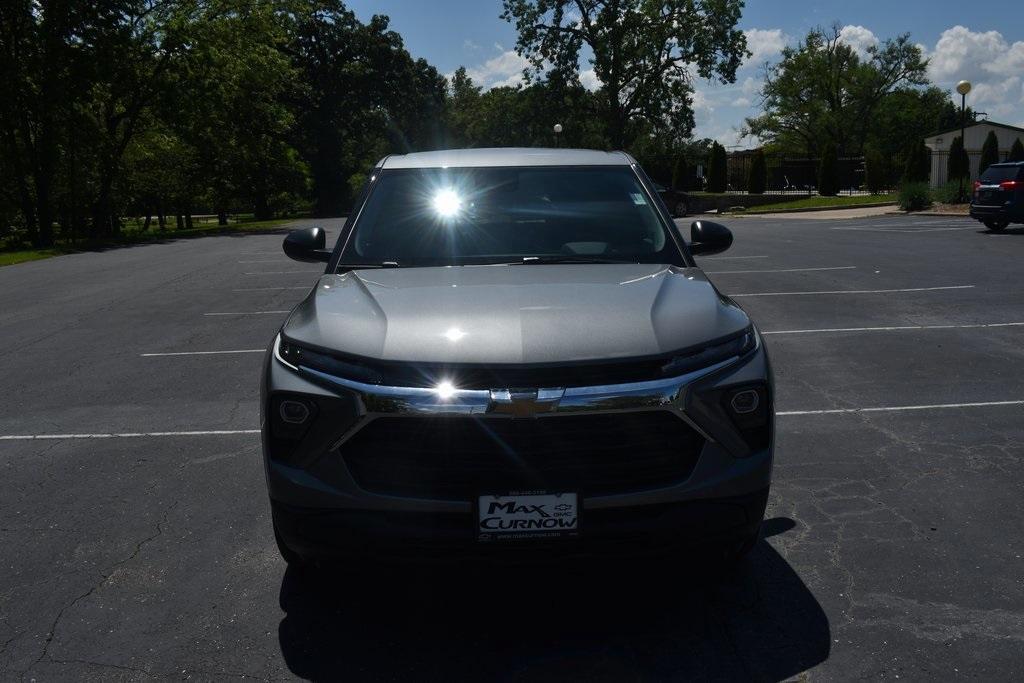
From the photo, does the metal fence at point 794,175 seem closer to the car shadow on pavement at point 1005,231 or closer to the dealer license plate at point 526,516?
the car shadow on pavement at point 1005,231

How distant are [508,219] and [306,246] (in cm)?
119

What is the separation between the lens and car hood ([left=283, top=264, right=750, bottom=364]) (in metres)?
3.17

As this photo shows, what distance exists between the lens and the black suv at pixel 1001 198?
23.0 meters

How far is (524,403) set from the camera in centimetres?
304

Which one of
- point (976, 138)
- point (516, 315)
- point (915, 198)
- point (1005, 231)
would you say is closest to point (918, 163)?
point (915, 198)

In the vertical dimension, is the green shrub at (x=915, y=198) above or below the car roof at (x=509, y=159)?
below

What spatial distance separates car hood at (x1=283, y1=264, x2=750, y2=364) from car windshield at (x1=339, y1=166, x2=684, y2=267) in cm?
37

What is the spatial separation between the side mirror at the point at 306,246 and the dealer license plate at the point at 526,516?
2.41m

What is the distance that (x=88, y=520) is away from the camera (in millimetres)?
4691

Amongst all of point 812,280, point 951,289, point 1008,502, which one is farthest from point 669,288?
point 812,280

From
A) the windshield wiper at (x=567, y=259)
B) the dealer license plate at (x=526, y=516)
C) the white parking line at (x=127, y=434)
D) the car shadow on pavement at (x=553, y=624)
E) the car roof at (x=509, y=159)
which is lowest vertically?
the car shadow on pavement at (x=553, y=624)

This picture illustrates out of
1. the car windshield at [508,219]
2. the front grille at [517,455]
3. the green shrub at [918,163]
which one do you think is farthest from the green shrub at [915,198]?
the front grille at [517,455]

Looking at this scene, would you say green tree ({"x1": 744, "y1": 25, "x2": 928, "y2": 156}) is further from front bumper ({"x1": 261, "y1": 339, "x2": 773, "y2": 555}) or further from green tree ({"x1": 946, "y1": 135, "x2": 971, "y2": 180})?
front bumper ({"x1": 261, "y1": 339, "x2": 773, "y2": 555})

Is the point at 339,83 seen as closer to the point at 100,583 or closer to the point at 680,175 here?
the point at 680,175
